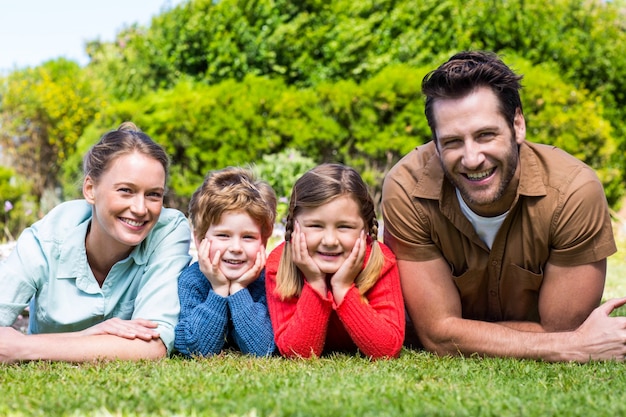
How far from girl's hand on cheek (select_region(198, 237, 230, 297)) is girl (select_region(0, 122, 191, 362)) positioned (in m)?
0.24

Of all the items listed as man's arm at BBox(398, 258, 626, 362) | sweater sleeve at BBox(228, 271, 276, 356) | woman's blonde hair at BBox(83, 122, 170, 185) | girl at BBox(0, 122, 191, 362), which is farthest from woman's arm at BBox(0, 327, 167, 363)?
man's arm at BBox(398, 258, 626, 362)

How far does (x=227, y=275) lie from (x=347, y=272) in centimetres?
78

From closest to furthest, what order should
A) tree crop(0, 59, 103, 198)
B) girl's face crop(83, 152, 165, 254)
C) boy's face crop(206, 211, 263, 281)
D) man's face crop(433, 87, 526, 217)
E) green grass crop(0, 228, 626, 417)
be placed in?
green grass crop(0, 228, 626, 417) < man's face crop(433, 87, 526, 217) < girl's face crop(83, 152, 165, 254) < boy's face crop(206, 211, 263, 281) < tree crop(0, 59, 103, 198)

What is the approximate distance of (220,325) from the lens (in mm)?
4305

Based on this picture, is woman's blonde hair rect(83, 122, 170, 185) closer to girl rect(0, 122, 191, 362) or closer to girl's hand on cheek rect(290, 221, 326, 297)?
girl rect(0, 122, 191, 362)

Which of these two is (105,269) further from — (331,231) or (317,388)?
(317,388)

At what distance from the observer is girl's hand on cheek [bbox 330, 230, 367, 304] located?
13.4 feet

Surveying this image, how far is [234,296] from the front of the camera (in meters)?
4.33

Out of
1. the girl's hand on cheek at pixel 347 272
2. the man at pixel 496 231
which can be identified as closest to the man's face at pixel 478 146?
the man at pixel 496 231

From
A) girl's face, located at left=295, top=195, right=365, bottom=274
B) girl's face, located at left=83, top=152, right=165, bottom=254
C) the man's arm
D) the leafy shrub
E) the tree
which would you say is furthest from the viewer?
the tree

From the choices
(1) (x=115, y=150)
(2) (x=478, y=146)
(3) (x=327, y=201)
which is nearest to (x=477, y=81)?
(2) (x=478, y=146)

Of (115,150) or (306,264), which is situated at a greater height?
(115,150)

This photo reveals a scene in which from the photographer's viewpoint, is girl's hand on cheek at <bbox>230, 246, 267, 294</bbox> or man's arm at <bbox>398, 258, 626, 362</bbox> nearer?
man's arm at <bbox>398, 258, 626, 362</bbox>

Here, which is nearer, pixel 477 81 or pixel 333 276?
pixel 477 81
